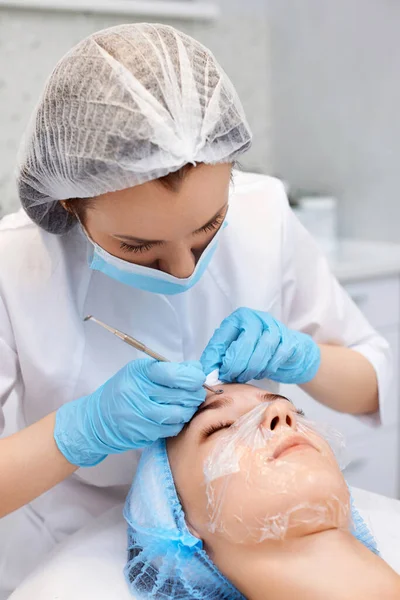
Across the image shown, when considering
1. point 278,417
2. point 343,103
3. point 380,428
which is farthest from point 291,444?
point 343,103

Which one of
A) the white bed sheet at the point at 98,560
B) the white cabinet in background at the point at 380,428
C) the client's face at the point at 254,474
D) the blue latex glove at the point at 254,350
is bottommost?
the white cabinet in background at the point at 380,428

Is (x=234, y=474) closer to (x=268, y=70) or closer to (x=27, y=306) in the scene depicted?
(x=27, y=306)

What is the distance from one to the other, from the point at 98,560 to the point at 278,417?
0.39 meters

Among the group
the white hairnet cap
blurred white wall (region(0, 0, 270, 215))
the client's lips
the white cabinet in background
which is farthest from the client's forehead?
blurred white wall (region(0, 0, 270, 215))

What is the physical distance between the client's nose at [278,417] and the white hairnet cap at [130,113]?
1.34 ft

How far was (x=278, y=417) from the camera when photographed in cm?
110

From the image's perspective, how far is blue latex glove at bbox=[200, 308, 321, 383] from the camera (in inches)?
46.4

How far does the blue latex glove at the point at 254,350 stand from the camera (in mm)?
1178

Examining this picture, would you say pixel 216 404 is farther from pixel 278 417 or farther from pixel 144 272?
pixel 144 272

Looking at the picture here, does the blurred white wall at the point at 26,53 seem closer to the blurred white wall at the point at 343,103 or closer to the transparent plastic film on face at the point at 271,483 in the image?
the blurred white wall at the point at 343,103

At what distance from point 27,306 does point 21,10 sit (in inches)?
60.7

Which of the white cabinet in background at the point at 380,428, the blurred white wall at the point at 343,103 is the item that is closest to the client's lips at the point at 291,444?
the white cabinet in background at the point at 380,428

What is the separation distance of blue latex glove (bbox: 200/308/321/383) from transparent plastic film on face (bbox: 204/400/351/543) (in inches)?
4.4

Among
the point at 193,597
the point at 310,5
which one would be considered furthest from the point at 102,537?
the point at 310,5
